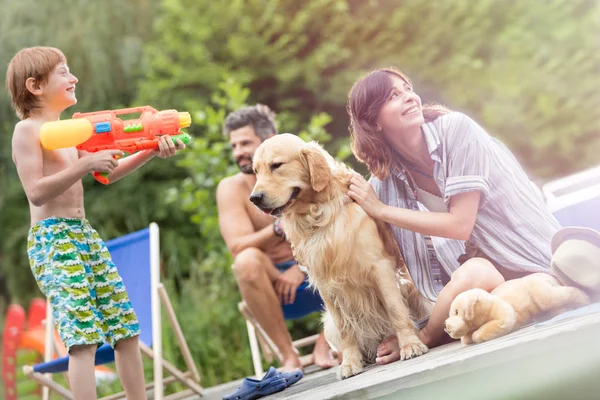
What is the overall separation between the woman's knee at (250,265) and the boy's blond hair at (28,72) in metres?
1.22

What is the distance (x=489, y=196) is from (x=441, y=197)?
164mm

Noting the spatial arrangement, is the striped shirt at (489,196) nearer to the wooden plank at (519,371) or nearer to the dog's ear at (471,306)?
the dog's ear at (471,306)

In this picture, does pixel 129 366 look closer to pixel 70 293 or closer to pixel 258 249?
pixel 70 293

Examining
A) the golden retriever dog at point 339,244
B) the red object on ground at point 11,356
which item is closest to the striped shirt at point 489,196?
the golden retriever dog at point 339,244

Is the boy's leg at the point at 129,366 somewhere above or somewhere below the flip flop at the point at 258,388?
above

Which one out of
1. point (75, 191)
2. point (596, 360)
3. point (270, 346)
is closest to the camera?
point (596, 360)

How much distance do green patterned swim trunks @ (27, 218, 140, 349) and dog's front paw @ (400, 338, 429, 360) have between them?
2.88 ft

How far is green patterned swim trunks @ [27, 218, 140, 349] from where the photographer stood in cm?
235

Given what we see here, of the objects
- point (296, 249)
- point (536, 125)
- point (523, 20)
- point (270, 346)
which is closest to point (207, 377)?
point (270, 346)

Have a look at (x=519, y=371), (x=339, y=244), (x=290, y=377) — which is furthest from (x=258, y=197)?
(x=519, y=371)

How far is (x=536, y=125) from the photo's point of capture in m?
6.69

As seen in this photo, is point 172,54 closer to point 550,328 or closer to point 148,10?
point 148,10

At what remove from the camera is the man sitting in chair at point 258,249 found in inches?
133

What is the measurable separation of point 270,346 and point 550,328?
203 centimetres
